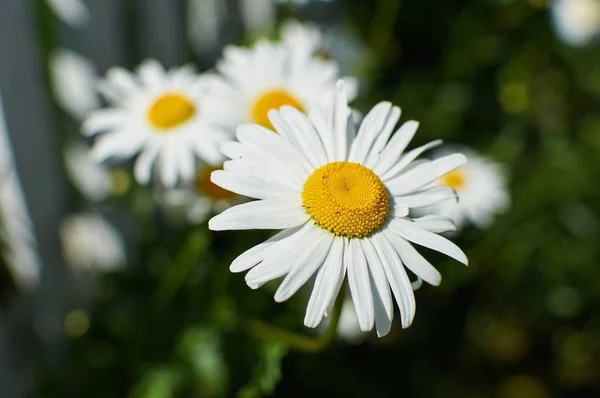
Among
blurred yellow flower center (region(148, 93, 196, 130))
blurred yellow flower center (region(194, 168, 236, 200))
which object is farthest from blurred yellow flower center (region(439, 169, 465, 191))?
blurred yellow flower center (region(148, 93, 196, 130))

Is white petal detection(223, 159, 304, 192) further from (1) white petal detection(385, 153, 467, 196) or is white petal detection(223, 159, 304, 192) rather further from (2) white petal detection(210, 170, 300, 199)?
(1) white petal detection(385, 153, 467, 196)

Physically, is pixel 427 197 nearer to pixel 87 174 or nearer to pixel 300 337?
pixel 300 337

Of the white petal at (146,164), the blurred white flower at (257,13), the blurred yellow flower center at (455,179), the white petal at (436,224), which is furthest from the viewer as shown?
the blurred white flower at (257,13)

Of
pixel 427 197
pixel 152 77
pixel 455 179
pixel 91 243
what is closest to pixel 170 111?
pixel 152 77

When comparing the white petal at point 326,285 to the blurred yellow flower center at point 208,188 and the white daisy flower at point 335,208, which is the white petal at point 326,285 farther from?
the blurred yellow flower center at point 208,188

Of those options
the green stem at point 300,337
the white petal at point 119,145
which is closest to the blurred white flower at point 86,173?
the white petal at point 119,145

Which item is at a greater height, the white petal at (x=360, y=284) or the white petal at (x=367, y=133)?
the white petal at (x=367, y=133)
